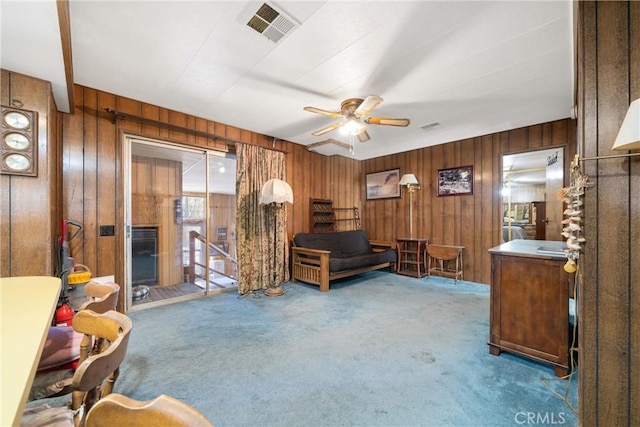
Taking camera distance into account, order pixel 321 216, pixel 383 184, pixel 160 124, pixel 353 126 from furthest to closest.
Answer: pixel 383 184 → pixel 321 216 → pixel 160 124 → pixel 353 126

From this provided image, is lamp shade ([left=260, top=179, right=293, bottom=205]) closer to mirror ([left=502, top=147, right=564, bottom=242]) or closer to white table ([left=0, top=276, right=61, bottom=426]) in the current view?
white table ([left=0, top=276, right=61, bottom=426])

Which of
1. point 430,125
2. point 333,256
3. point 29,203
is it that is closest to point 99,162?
point 29,203

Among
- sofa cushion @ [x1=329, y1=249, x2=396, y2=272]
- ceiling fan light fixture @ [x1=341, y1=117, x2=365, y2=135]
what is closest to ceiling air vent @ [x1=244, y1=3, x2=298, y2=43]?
ceiling fan light fixture @ [x1=341, y1=117, x2=365, y2=135]

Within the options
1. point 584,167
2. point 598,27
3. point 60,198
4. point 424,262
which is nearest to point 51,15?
→ point 60,198

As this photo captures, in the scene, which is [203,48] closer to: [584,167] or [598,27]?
[598,27]

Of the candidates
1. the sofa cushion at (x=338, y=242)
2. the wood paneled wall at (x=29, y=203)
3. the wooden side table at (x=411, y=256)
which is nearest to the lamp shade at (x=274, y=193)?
the sofa cushion at (x=338, y=242)

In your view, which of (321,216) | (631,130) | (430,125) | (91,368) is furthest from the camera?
(321,216)

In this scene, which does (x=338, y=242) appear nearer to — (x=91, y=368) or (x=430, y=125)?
(x=430, y=125)

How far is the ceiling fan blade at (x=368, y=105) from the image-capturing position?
241 cm

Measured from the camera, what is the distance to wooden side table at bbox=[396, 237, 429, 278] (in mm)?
4742

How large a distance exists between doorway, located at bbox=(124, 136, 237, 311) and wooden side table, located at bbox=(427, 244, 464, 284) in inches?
136

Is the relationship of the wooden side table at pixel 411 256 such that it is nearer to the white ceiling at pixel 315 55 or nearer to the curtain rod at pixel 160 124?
the white ceiling at pixel 315 55

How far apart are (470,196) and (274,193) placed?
3331 millimetres

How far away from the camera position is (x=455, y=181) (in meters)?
4.58
